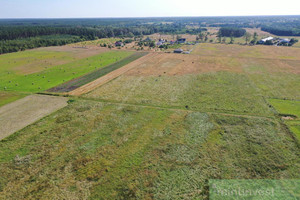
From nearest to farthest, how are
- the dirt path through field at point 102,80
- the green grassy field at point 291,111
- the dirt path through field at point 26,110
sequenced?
1. the green grassy field at point 291,111
2. the dirt path through field at point 26,110
3. the dirt path through field at point 102,80

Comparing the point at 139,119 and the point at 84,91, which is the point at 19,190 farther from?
the point at 84,91

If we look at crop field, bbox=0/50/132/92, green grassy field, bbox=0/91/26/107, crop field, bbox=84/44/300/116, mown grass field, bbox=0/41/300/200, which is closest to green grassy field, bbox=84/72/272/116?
crop field, bbox=84/44/300/116

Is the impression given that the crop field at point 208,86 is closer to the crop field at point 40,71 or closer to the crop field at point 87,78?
the crop field at point 87,78

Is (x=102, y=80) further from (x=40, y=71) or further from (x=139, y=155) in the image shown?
(x=139, y=155)

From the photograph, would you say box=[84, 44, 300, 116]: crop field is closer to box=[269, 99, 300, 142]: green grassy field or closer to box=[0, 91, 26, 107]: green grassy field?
box=[269, 99, 300, 142]: green grassy field

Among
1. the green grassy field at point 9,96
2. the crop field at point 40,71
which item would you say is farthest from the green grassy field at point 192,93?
the crop field at point 40,71

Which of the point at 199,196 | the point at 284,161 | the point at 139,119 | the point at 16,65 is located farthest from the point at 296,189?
the point at 16,65
